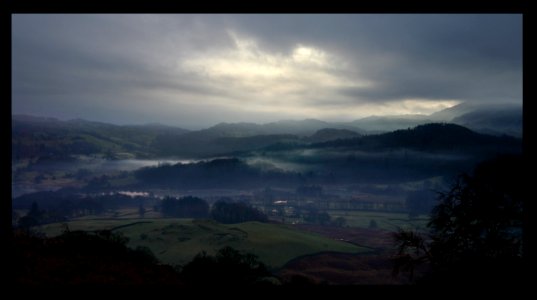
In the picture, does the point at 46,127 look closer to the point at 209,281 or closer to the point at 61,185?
the point at 61,185

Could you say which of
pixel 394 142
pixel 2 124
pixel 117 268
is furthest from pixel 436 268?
pixel 394 142

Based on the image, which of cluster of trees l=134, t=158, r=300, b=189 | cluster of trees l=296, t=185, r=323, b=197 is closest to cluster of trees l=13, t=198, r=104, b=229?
cluster of trees l=134, t=158, r=300, b=189

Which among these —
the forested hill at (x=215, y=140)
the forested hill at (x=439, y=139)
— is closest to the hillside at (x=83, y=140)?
the forested hill at (x=215, y=140)

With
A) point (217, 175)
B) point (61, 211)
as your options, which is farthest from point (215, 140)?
point (61, 211)

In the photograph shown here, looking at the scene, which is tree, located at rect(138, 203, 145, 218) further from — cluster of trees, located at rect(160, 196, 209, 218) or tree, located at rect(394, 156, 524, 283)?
tree, located at rect(394, 156, 524, 283)

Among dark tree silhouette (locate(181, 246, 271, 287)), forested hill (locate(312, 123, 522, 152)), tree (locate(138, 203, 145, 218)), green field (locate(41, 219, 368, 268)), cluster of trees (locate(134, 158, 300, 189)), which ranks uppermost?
forested hill (locate(312, 123, 522, 152))

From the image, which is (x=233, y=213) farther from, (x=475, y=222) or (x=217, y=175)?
(x=475, y=222)
